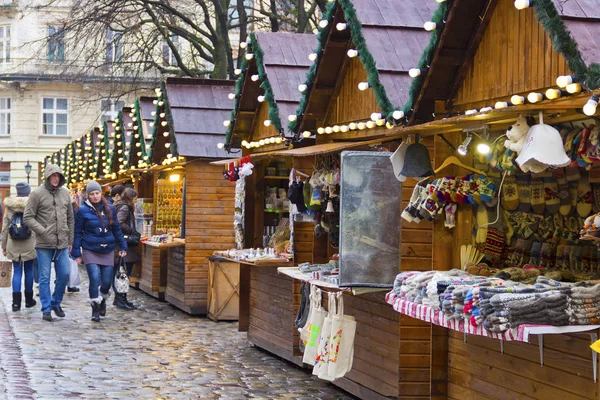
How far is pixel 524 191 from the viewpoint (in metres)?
7.95

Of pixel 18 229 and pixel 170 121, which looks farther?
pixel 170 121

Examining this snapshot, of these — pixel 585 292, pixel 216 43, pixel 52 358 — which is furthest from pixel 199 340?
pixel 216 43

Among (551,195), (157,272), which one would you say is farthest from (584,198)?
(157,272)

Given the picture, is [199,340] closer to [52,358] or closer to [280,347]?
[280,347]

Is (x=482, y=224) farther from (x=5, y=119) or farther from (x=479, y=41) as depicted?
(x=5, y=119)

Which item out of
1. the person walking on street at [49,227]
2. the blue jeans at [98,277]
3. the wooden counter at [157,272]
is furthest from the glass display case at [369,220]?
the wooden counter at [157,272]

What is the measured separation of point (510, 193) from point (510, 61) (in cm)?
105

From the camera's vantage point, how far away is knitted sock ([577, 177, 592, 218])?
7.41 m

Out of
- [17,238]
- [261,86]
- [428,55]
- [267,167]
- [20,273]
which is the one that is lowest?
[20,273]

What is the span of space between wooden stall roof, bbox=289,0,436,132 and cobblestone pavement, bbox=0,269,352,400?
9.01 ft

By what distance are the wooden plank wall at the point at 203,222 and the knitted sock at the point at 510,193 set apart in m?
8.50

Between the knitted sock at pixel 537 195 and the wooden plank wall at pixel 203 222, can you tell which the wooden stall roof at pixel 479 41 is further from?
the wooden plank wall at pixel 203 222

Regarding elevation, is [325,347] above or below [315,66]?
below

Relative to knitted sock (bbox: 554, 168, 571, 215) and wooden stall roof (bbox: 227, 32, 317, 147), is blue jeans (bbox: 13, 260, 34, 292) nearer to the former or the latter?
wooden stall roof (bbox: 227, 32, 317, 147)
